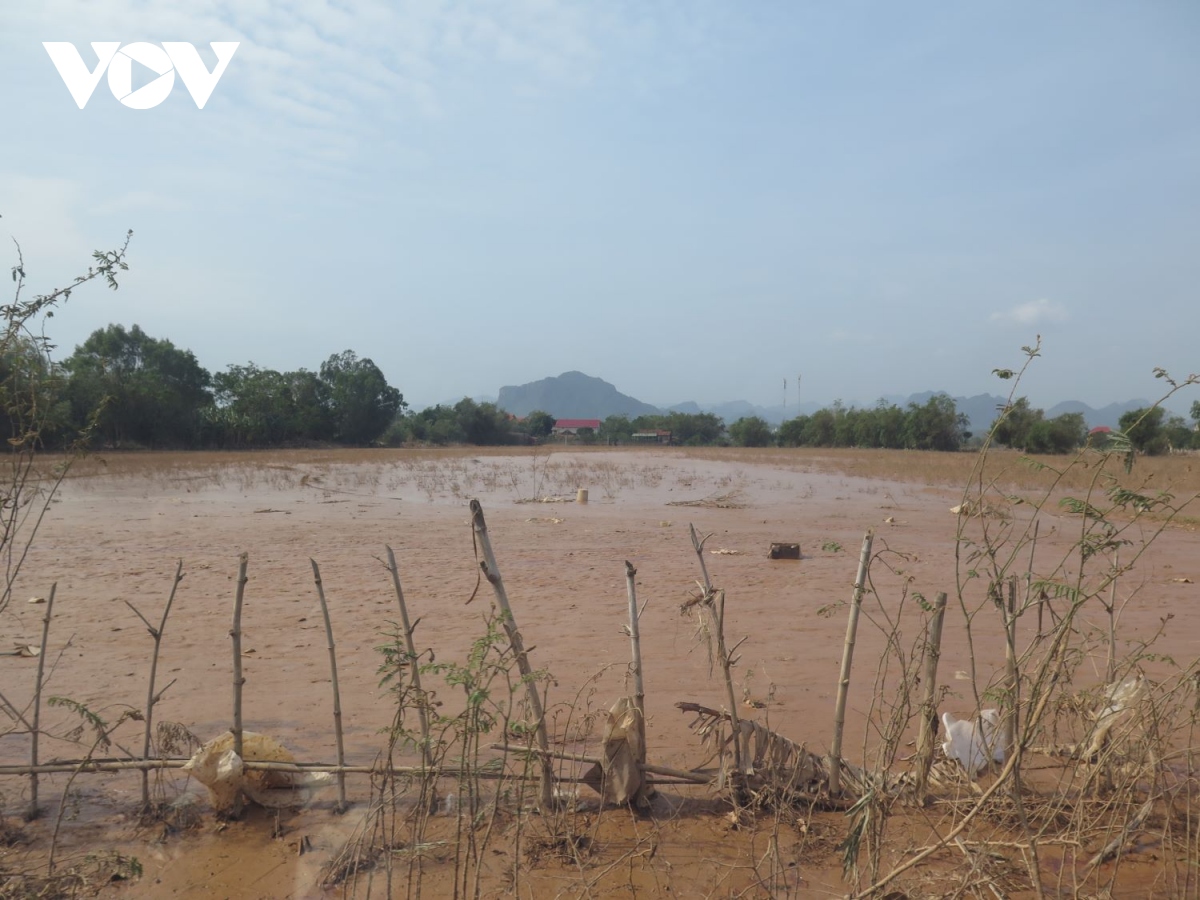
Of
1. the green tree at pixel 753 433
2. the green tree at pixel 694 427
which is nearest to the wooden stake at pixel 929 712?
the green tree at pixel 753 433

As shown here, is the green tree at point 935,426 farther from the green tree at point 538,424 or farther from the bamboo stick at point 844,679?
the bamboo stick at point 844,679

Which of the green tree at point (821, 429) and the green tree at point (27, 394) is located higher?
the green tree at point (821, 429)

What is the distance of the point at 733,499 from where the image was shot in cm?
1986

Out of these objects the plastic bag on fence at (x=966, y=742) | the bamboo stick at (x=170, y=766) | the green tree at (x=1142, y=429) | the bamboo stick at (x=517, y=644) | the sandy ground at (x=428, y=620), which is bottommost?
the sandy ground at (x=428, y=620)

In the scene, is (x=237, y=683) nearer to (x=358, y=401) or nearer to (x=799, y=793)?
(x=799, y=793)

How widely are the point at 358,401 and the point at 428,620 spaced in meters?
55.0

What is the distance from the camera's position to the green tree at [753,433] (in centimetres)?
7738

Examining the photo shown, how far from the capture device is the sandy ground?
11.9 ft

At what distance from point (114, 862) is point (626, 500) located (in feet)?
54.4

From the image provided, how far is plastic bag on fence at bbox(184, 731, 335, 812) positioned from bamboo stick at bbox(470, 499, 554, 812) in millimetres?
1257

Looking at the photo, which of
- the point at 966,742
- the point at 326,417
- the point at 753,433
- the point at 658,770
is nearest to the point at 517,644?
the point at 658,770

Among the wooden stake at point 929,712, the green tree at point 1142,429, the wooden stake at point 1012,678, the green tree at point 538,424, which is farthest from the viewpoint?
the green tree at point 538,424

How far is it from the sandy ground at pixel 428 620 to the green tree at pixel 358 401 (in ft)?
137

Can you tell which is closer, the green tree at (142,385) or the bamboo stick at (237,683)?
the bamboo stick at (237,683)
